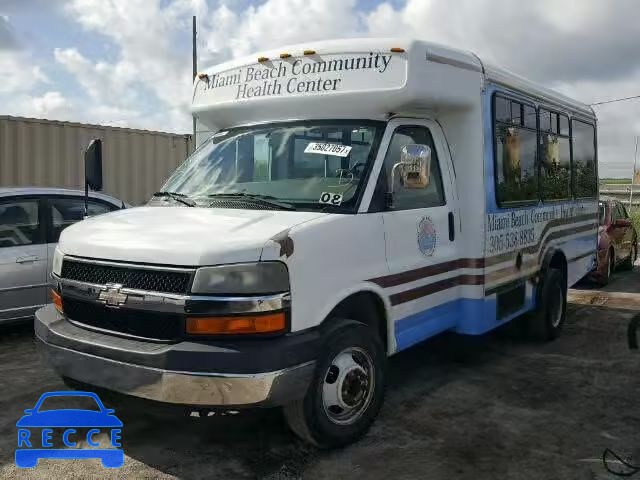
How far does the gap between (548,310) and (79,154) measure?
839 centimetres

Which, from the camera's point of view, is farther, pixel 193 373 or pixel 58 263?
pixel 58 263

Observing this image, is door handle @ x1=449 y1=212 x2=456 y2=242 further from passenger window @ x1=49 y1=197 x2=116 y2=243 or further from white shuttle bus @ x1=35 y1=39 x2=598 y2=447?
passenger window @ x1=49 y1=197 x2=116 y2=243

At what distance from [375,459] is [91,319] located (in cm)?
198

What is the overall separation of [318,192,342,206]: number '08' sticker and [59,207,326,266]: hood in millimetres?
196

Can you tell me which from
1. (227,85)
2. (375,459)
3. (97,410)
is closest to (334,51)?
(227,85)

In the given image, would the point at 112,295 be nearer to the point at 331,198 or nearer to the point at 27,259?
the point at 331,198

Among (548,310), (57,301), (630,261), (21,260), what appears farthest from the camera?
(630,261)

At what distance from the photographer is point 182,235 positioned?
3576mm

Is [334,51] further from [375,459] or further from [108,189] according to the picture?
[108,189]

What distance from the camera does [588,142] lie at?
334 inches

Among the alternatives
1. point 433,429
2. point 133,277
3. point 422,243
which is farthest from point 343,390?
point 133,277

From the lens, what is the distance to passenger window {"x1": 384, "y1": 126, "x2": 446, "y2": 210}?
4438 mm

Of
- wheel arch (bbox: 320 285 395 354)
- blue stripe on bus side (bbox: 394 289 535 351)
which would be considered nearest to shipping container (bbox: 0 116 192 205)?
blue stripe on bus side (bbox: 394 289 535 351)

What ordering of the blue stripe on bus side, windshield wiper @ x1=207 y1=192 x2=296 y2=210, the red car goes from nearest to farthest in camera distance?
windshield wiper @ x1=207 y1=192 x2=296 y2=210, the blue stripe on bus side, the red car
